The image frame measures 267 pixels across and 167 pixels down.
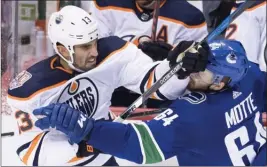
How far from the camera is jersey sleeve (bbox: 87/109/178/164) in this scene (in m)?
1.28

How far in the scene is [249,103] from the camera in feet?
4.70

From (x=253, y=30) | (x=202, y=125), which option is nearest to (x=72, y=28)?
(x=202, y=125)

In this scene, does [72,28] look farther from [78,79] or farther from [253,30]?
[253,30]

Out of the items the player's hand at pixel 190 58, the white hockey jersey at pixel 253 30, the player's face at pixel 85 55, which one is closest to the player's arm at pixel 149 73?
the player's hand at pixel 190 58

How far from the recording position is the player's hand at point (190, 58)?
1.28 m

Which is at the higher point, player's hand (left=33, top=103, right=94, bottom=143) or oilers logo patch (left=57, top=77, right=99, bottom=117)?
player's hand (left=33, top=103, right=94, bottom=143)

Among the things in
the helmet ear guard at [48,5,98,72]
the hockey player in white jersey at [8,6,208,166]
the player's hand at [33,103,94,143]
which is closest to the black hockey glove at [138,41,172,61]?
the hockey player in white jersey at [8,6,208,166]

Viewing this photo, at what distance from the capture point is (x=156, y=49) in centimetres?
162

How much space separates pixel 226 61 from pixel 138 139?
0.29 metres

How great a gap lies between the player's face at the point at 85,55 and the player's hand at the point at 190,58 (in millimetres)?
193

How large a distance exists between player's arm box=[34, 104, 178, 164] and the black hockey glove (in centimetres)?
28

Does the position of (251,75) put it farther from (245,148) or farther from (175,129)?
(175,129)

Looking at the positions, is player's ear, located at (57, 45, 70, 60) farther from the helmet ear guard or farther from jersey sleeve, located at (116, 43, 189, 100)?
jersey sleeve, located at (116, 43, 189, 100)

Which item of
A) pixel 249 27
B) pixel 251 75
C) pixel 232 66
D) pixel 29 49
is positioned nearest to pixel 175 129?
pixel 232 66
